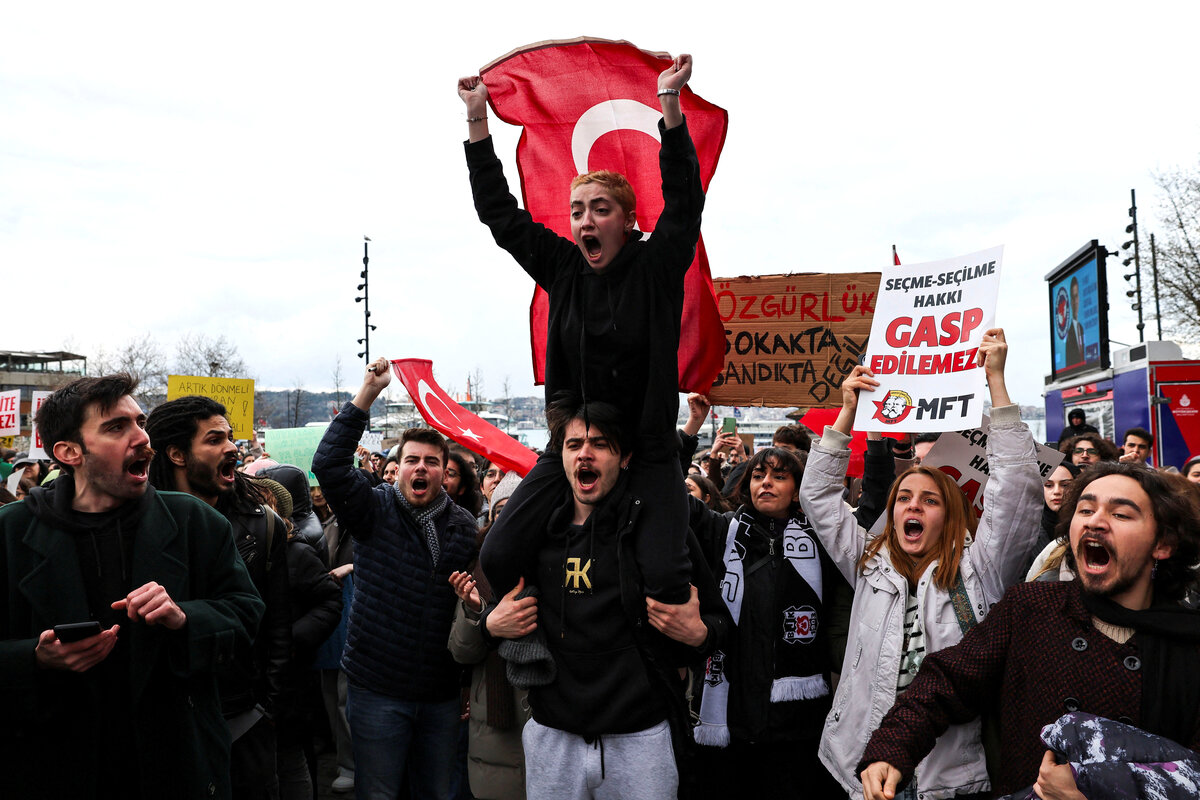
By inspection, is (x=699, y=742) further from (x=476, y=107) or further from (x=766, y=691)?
(x=476, y=107)

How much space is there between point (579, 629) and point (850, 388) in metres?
1.88

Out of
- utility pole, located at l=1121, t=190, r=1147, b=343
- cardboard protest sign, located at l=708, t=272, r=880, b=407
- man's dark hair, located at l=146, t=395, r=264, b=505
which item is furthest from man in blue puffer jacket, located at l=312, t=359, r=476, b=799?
utility pole, located at l=1121, t=190, r=1147, b=343

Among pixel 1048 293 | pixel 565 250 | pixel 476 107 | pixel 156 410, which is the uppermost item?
pixel 1048 293

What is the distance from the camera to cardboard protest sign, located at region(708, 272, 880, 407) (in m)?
5.59

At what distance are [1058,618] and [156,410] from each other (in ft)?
12.0

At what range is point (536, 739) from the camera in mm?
3148

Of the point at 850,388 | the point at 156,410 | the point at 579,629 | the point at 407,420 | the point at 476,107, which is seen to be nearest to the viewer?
the point at 579,629

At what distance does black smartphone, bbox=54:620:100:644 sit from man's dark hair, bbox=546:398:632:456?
1601 mm

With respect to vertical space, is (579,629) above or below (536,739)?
above

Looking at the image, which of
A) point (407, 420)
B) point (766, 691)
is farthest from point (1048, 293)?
point (407, 420)

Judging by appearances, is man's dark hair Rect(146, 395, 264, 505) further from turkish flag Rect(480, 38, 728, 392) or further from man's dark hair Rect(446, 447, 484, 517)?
man's dark hair Rect(446, 447, 484, 517)

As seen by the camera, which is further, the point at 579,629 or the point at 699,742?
the point at 699,742

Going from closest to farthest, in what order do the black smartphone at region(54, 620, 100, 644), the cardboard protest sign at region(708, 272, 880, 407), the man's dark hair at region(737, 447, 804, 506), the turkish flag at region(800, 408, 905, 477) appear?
1. the black smartphone at region(54, 620, 100, 644)
2. the man's dark hair at region(737, 447, 804, 506)
3. the cardboard protest sign at region(708, 272, 880, 407)
4. the turkish flag at region(800, 408, 905, 477)

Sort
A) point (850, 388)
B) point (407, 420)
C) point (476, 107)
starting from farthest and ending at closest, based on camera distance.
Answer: point (407, 420) → point (850, 388) → point (476, 107)
